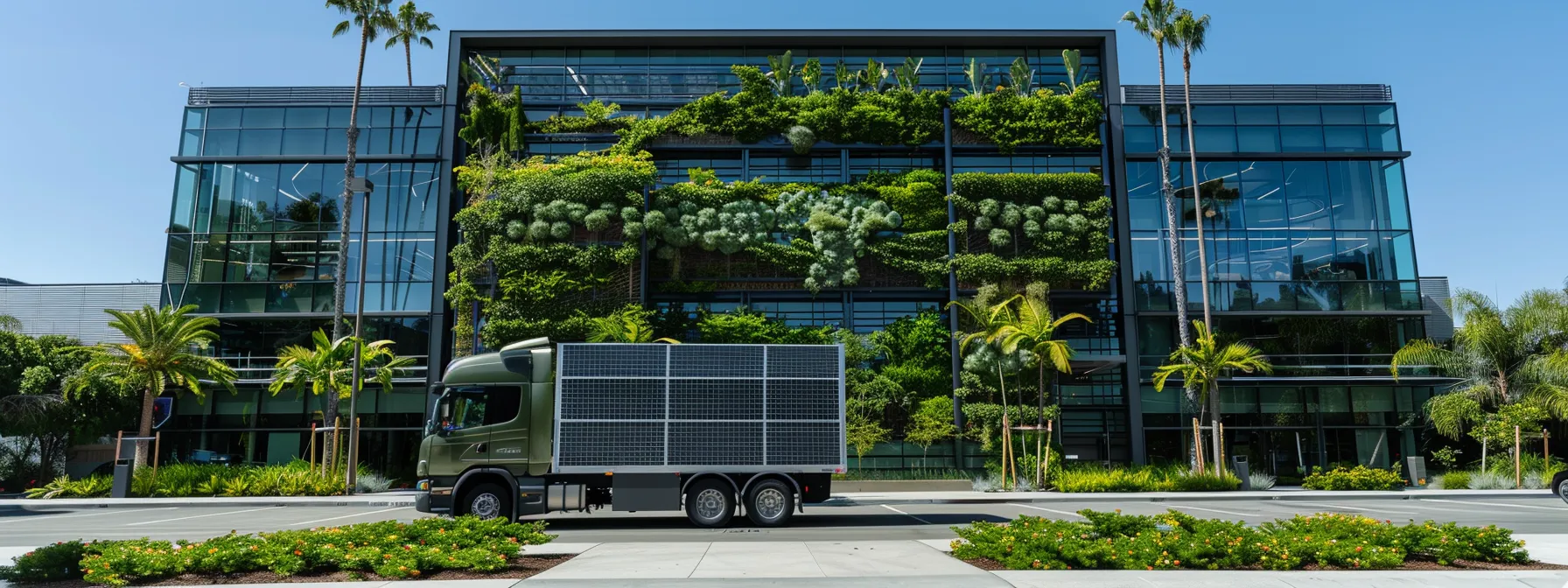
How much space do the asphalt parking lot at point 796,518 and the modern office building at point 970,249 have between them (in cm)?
988

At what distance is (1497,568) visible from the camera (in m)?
10.5

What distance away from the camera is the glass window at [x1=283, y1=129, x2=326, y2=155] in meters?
37.5

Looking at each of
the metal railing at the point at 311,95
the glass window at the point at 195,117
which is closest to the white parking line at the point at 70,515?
the glass window at the point at 195,117

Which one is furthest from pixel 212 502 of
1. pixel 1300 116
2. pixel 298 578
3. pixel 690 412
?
pixel 1300 116

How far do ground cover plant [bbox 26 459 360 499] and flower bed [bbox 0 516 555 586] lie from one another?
65.0 feet

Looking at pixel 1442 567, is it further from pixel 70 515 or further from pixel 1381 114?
pixel 1381 114

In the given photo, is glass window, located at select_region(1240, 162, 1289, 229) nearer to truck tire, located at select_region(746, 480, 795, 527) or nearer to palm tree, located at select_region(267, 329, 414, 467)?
truck tire, located at select_region(746, 480, 795, 527)

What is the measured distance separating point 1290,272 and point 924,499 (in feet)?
64.5

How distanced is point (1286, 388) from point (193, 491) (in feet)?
122

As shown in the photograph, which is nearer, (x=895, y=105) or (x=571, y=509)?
(x=571, y=509)

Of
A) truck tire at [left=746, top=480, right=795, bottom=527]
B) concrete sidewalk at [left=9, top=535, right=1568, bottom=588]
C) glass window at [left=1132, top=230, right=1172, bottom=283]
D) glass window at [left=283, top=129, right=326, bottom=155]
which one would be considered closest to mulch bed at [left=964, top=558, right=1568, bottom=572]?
concrete sidewalk at [left=9, top=535, right=1568, bottom=588]

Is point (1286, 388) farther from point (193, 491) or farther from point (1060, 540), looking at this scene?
point (193, 491)

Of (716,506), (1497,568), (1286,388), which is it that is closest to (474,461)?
(716,506)

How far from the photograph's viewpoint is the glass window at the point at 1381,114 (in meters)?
37.5
